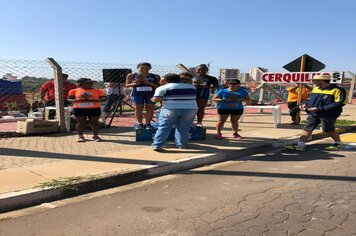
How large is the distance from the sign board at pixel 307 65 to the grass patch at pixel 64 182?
8794 mm

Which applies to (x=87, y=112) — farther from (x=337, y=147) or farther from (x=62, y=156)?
(x=337, y=147)

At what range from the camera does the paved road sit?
4043 millimetres

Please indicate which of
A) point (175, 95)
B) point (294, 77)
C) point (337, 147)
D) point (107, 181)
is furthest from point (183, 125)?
point (294, 77)

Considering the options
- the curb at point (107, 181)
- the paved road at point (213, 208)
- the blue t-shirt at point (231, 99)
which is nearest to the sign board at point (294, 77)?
the blue t-shirt at point (231, 99)

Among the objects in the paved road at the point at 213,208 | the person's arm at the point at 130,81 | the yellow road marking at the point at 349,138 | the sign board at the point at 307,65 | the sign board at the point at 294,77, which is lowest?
the paved road at the point at 213,208

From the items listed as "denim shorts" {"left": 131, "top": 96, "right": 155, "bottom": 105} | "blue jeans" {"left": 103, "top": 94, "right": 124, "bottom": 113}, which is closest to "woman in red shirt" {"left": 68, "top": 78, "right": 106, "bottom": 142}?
"denim shorts" {"left": 131, "top": 96, "right": 155, "bottom": 105}

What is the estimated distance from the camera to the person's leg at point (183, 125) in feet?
24.3

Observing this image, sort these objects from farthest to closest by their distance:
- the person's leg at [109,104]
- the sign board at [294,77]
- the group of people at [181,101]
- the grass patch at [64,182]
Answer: the person's leg at [109,104] → the sign board at [294,77] → the group of people at [181,101] → the grass patch at [64,182]

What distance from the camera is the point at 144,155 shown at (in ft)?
23.0

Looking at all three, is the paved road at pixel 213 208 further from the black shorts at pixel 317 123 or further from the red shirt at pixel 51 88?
the red shirt at pixel 51 88

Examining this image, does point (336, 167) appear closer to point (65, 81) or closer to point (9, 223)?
point (9, 223)

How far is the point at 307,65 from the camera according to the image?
12.2 m

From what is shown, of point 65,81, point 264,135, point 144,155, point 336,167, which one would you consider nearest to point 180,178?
point 144,155

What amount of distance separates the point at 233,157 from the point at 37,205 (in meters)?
3.97
